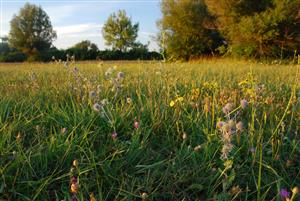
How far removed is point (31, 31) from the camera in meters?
46.4

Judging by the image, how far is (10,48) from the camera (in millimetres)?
47875

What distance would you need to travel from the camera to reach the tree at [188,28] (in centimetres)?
2170

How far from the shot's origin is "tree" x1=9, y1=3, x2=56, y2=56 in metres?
45.5

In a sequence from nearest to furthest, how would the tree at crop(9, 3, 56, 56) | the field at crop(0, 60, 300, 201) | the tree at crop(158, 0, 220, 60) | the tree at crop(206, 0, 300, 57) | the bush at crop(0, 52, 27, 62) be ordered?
the field at crop(0, 60, 300, 201), the tree at crop(206, 0, 300, 57), the tree at crop(158, 0, 220, 60), the bush at crop(0, 52, 27, 62), the tree at crop(9, 3, 56, 56)

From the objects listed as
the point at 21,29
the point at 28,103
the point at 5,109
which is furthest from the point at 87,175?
the point at 21,29

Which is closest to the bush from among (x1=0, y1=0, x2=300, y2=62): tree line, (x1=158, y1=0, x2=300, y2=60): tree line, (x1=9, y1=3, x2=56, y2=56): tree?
(x1=9, y1=3, x2=56, y2=56): tree

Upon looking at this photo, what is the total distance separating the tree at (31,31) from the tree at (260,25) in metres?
33.2

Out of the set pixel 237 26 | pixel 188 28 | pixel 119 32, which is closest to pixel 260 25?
pixel 237 26

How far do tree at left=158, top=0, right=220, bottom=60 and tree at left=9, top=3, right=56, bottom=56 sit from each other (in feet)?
91.5

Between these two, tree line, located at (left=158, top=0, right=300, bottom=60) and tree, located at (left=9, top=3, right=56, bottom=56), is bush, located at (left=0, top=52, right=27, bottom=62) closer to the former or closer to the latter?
tree, located at (left=9, top=3, right=56, bottom=56)

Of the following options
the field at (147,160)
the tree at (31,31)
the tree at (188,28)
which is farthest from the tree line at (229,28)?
the tree at (31,31)

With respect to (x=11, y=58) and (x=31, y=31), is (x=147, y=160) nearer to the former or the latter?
(x=11, y=58)

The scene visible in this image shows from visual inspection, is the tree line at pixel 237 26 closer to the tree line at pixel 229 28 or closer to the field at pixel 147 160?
the tree line at pixel 229 28

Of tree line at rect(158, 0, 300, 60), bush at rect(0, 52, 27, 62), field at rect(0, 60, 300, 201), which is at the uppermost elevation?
tree line at rect(158, 0, 300, 60)
